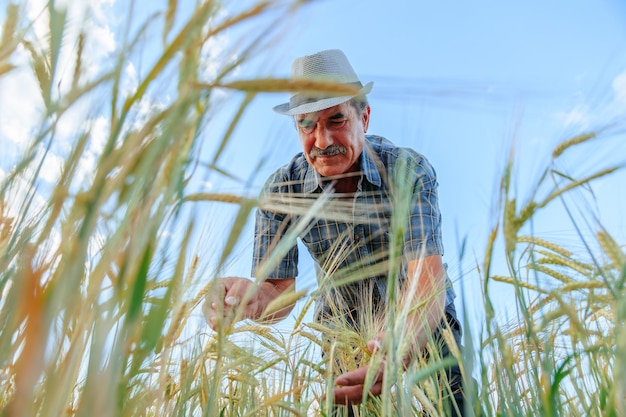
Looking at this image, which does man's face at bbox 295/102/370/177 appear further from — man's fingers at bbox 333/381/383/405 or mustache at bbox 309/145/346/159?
man's fingers at bbox 333/381/383/405

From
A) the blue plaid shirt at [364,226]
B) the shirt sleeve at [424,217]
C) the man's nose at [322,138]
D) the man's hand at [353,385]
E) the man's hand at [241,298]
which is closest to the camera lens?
the man's hand at [241,298]

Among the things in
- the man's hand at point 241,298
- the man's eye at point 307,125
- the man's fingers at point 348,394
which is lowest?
the man's fingers at point 348,394

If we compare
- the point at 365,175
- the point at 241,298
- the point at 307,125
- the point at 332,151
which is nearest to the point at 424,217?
the point at 365,175

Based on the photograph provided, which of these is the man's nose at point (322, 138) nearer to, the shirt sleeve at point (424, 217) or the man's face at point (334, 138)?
the man's face at point (334, 138)

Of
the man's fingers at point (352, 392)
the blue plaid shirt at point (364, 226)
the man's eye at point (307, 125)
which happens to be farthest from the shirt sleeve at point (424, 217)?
the man's fingers at point (352, 392)

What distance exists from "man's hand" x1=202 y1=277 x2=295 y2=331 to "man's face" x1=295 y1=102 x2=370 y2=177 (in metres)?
0.59

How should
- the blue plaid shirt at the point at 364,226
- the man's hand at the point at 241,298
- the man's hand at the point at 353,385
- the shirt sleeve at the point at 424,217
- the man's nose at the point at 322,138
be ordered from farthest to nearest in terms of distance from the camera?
the man's nose at the point at 322,138 → the blue plaid shirt at the point at 364,226 → the shirt sleeve at the point at 424,217 → the man's hand at the point at 353,385 → the man's hand at the point at 241,298

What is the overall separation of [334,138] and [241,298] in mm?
1082

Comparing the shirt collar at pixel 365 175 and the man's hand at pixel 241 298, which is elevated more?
the shirt collar at pixel 365 175

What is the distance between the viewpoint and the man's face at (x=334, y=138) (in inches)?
98.3

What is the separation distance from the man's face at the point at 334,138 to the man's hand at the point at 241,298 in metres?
0.59

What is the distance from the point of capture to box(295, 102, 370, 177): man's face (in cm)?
250

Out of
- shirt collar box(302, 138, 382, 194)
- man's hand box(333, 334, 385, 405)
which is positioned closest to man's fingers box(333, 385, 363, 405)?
man's hand box(333, 334, 385, 405)

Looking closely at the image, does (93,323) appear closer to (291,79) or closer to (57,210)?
(57,210)
